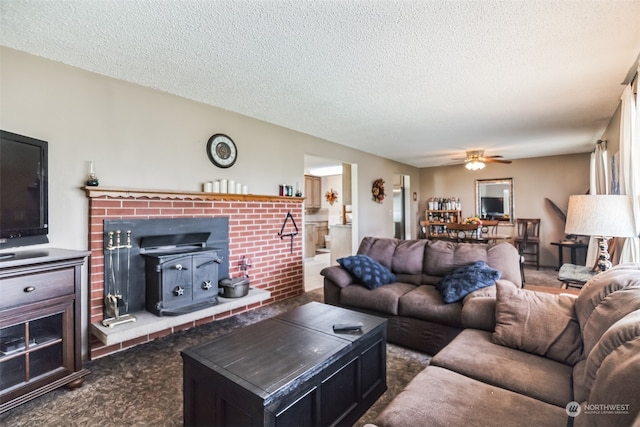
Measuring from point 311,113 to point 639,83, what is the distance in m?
2.74

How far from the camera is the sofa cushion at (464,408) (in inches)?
44.9

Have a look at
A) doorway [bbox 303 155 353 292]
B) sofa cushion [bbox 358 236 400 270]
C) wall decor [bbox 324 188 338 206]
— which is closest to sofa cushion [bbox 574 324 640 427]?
sofa cushion [bbox 358 236 400 270]

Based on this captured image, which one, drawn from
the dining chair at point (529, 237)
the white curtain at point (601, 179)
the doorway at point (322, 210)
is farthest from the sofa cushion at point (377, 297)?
the dining chair at point (529, 237)

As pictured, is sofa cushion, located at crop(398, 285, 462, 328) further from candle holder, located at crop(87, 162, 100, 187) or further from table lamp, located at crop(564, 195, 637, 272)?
candle holder, located at crop(87, 162, 100, 187)

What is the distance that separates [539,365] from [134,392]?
8.03 ft

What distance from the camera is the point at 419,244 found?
3.39 metres

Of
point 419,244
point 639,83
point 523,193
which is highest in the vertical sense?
point 639,83

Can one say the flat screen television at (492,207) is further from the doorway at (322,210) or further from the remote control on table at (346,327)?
the remote control on table at (346,327)

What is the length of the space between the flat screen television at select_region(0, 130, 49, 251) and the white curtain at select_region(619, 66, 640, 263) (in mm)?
4209

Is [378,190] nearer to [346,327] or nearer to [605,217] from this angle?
[605,217]

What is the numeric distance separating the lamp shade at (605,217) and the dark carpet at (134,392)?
5.15 ft

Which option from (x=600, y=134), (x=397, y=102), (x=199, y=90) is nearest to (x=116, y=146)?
(x=199, y=90)

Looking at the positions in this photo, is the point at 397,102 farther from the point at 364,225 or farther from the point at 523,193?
the point at 523,193

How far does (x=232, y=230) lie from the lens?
3.49 m
